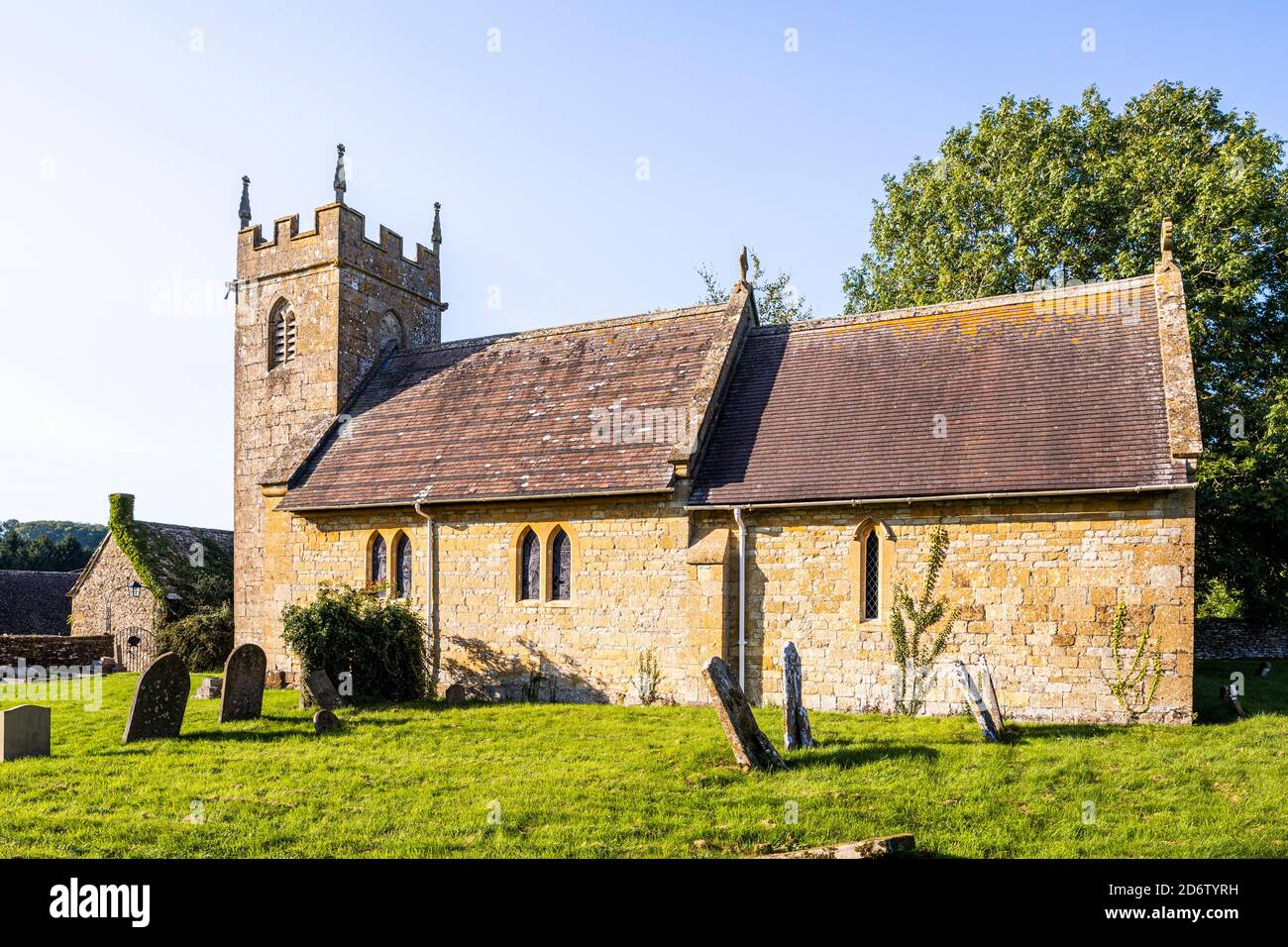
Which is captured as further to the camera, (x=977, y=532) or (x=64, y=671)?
(x=64, y=671)

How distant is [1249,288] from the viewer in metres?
23.1

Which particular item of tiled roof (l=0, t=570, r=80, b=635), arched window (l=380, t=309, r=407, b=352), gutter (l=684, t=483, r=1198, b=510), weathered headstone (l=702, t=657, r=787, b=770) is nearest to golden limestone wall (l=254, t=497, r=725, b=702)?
gutter (l=684, t=483, r=1198, b=510)

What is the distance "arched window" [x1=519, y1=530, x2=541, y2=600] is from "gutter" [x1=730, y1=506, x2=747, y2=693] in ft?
13.9

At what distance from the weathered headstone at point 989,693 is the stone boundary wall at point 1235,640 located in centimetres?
1500

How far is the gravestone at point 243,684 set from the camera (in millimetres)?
15039

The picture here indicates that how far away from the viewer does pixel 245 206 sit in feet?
84.2

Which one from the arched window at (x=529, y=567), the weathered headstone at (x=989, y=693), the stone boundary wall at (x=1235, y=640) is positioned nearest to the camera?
the weathered headstone at (x=989, y=693)

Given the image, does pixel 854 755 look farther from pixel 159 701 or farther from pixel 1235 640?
pixel 1235 640

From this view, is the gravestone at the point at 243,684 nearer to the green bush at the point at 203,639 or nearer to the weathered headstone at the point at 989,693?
the green bush at the point at 203,639

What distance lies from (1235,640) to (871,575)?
53.4 feet

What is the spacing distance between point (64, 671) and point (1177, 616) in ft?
93.5

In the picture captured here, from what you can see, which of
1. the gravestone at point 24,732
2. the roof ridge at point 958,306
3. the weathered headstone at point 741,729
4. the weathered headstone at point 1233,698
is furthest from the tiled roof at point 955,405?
the gravestone at point 24,732
